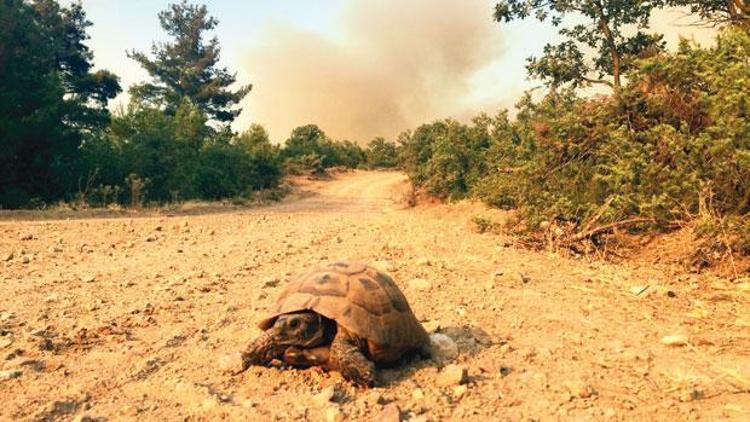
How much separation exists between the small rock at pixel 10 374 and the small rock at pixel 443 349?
2.88m

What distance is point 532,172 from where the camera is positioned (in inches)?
378

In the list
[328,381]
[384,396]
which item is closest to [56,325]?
[328,381]

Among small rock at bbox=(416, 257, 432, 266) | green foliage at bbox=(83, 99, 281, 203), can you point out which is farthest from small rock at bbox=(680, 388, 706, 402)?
green foliage at bbox=(83, 99, 281, 203)

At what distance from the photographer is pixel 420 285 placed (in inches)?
240

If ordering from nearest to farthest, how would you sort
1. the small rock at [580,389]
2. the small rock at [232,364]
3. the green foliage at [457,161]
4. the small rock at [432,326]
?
the small rock at [580,389]
the small rock at [232,364]
the small rock at [432,326]
the green foliage at [457,161]

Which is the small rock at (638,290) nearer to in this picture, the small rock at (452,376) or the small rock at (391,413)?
the small rock at (452,376)

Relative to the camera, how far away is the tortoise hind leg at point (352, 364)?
362 centimetres

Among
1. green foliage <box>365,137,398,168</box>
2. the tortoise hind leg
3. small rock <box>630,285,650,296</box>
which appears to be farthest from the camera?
green foliage <box>365,137,398,168</box>

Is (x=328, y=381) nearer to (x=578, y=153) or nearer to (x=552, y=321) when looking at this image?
(x=552, y=321)

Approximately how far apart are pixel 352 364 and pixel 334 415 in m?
0.42

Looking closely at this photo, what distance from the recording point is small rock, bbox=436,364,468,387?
3.70 metres

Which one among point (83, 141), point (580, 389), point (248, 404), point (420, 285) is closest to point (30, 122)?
point (83, 141)

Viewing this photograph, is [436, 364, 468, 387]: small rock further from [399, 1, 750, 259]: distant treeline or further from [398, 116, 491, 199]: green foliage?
[398, 116, 491, 199]: green foliage

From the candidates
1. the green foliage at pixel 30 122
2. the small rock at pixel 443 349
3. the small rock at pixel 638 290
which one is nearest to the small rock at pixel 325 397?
the small rock at pixel 443 349
